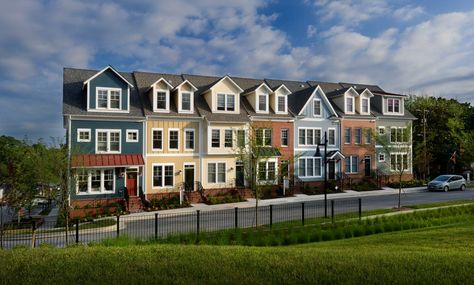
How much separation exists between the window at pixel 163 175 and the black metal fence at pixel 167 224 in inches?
196

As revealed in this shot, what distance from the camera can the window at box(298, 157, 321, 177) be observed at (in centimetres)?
3803

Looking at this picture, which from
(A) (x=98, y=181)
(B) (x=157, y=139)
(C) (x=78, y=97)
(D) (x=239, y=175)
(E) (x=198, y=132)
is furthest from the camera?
(D) (x=239, y=175)

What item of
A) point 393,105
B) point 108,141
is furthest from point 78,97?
point 393,105

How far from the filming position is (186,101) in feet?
109

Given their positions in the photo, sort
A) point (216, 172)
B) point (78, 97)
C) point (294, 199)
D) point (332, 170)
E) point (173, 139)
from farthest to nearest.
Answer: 1. point (332, 170)
2. point (216, 172)
3. point (294, 199)
4. point (173, 139)
5. point (78, 97)

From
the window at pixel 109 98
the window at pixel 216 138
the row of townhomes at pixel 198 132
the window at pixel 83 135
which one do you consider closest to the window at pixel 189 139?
the row of townhomes at pixel 198 132

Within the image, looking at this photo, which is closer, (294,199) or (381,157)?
(294,199)

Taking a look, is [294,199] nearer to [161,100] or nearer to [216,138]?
[216,138]

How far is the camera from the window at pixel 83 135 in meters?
28.8

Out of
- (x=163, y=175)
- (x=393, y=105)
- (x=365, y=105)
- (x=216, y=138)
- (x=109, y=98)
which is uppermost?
(x=393, y=105)

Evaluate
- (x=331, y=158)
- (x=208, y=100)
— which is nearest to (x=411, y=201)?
(x=331, y=158)

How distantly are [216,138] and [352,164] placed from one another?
15955mm

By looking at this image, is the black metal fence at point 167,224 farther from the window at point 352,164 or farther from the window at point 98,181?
the window at point 352,164

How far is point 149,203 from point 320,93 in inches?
799
